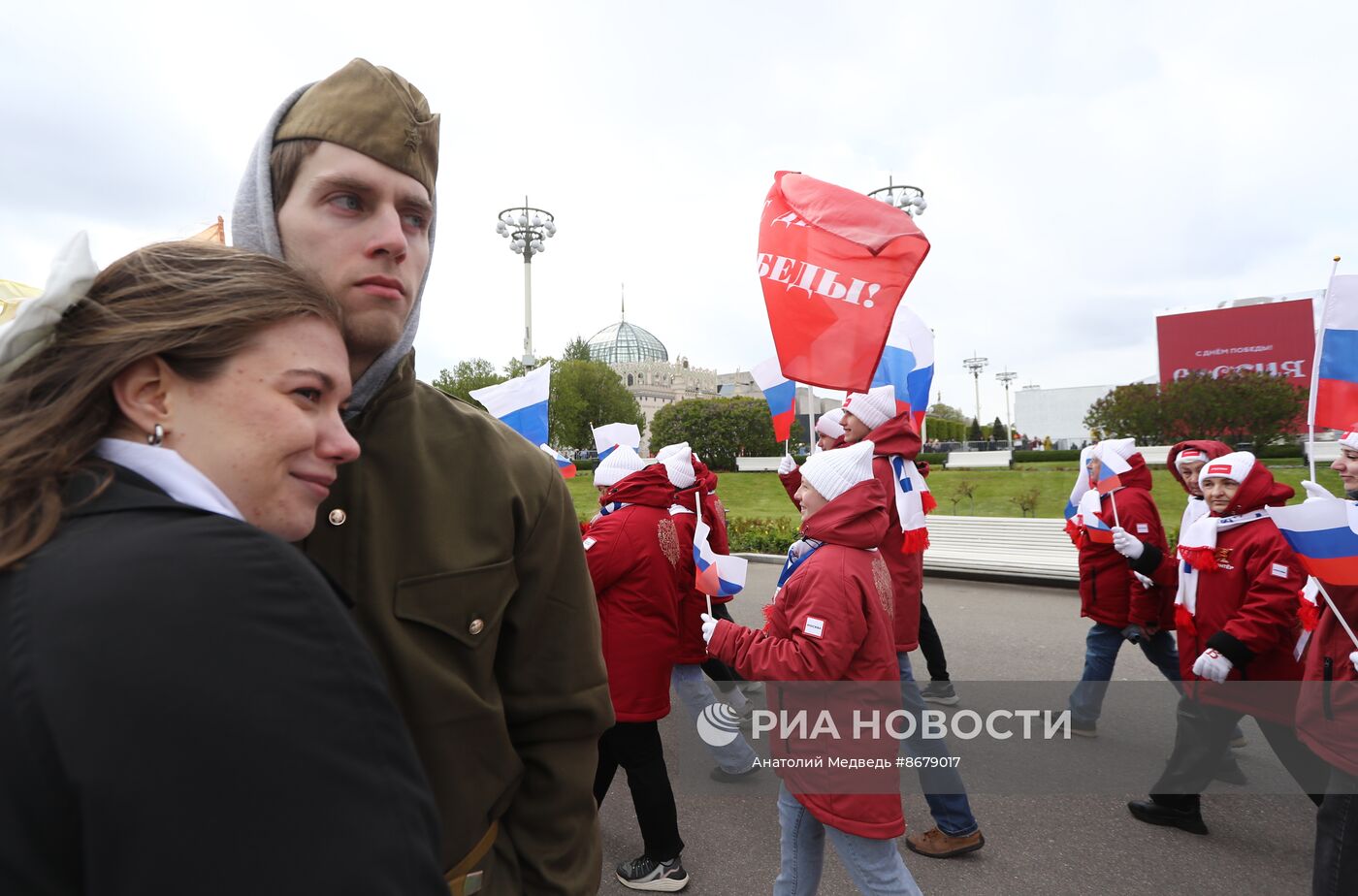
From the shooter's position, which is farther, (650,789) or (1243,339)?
(1243,339)

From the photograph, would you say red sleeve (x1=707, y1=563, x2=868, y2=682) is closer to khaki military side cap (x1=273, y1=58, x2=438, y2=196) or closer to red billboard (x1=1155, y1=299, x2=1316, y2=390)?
khaki military side cap (x1=273, y1=58, x2=438, y2=196)

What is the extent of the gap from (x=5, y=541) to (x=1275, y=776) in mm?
6258

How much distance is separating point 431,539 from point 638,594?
9.09 feet

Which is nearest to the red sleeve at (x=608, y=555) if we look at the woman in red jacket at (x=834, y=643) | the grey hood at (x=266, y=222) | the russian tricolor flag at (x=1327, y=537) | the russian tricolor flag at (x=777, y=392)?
the woman in red jacket at (x=834, y=643)

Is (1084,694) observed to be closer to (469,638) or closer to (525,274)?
(469,638)

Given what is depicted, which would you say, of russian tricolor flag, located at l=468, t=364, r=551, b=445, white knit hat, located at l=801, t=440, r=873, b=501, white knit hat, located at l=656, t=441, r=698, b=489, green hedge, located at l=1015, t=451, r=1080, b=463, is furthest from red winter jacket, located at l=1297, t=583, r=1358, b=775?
green hedge, located at l=1015, t=451, r=1080, b=463

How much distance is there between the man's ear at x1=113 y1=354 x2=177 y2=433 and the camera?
2.86 feet

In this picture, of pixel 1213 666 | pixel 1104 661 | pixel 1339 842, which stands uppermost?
pixel 1213 666

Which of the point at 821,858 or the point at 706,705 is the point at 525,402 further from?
the point at 821,858

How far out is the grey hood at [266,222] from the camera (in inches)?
52.1

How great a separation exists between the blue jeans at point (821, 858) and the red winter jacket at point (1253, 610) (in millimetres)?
2302

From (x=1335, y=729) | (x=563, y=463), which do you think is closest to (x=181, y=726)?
(x=1335, y=729)

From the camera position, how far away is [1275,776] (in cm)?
457

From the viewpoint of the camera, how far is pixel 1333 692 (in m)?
2.89
